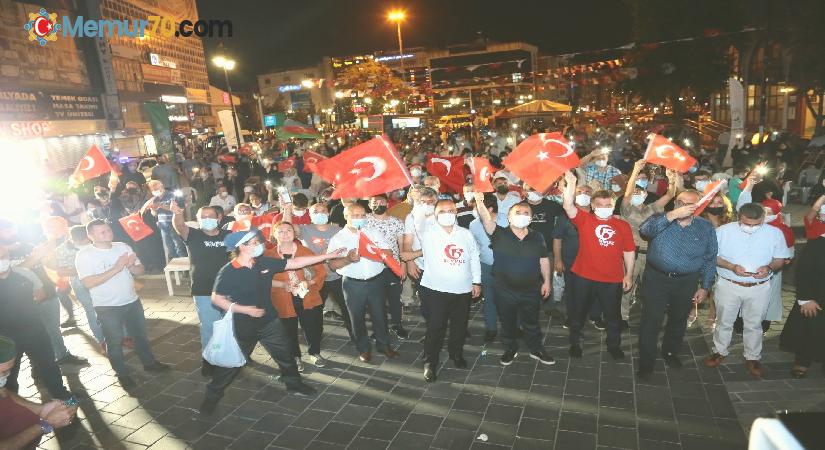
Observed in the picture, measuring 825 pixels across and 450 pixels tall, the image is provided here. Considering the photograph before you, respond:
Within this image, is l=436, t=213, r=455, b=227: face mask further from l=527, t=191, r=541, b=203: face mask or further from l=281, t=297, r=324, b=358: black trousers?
l=527, t=191, r=541, b=203: face mask

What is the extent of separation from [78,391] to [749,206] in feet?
24.8

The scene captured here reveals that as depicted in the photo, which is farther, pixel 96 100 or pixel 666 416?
pixel 96 100

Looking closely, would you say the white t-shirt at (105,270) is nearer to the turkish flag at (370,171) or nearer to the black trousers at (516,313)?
the turkish flag at (370,171)

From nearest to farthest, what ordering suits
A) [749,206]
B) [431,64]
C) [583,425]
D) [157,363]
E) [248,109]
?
[583,425]
[749,206]
[157,363]
[248,109]
[431,64]

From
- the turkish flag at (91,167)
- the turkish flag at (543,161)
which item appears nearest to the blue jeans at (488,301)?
the turkish flag at (543,161)

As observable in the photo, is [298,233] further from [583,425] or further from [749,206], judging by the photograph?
[749,206]

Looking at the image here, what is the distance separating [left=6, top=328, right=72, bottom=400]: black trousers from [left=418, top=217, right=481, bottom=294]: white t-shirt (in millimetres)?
3828

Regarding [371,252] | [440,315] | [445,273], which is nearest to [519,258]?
[445,273]

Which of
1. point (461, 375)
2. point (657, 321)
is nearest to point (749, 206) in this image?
point (657, 321)

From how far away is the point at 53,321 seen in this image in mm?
6371

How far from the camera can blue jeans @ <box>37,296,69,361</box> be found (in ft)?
20.5

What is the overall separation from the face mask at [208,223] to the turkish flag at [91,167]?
3.27m

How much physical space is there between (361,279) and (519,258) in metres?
1.81

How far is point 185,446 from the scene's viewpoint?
4637mm
